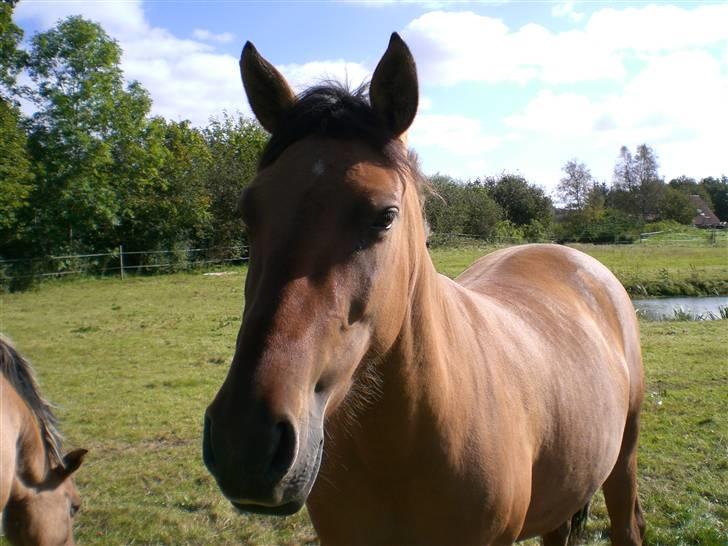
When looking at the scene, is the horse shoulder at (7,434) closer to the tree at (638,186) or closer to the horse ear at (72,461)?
the horse ear at (72,461)

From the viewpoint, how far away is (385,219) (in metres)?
1.68

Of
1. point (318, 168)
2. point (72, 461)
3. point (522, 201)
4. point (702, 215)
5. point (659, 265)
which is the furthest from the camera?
point (702, 215)

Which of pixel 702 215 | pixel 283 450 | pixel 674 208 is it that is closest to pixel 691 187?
pixel 702 215

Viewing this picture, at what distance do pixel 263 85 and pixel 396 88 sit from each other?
1.54 ft

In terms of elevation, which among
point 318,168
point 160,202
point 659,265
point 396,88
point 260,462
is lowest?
point 659,265

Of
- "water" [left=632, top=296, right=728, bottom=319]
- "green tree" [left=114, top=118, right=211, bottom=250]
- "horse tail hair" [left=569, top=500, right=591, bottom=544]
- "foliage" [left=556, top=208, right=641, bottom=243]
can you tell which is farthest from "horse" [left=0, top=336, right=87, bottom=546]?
"foliage" [left=556, top=208, right=641, bottom=243]

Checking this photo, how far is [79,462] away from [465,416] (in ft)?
8.85

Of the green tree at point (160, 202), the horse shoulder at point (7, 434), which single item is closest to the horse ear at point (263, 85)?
the horse shoulder at point (7, 434)

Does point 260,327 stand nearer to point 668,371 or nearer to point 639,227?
point 668,371

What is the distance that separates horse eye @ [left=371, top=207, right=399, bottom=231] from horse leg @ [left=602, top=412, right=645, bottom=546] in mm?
2715

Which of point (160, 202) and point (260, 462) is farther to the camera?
point (160, 202)

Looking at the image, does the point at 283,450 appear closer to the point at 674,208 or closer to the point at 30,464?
the point at 30,464

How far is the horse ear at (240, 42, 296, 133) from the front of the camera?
198cm

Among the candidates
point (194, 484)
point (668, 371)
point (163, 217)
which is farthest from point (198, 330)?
point (163, 217)
